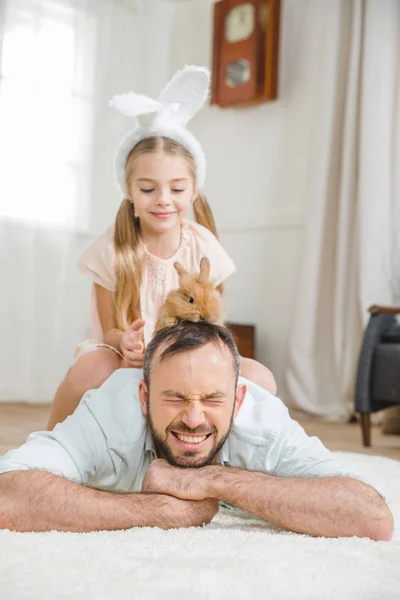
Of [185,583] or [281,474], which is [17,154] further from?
[185,583]

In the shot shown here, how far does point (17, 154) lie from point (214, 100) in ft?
3.88

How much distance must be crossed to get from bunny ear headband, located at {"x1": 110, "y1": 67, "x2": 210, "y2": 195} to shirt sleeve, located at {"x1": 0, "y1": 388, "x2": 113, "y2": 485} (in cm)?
80

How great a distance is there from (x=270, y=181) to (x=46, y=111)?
123 cm

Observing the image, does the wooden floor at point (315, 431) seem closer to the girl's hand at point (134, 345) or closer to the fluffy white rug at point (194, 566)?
the girl's hand at point (134, 345)

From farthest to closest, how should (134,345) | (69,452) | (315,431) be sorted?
(315,431) < (134,345) < (69,452)

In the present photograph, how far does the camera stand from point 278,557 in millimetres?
1072

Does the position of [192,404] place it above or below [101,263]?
below

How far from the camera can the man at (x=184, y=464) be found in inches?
46.4

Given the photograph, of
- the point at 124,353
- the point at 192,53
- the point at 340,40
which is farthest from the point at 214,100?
the point at 124,353

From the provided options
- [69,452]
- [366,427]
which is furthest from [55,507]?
[366,427]

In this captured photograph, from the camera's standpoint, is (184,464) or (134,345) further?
(134,345)

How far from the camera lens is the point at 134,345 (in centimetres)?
159

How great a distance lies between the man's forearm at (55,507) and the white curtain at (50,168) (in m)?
2.62

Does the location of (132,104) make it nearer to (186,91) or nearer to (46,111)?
(186,91)
